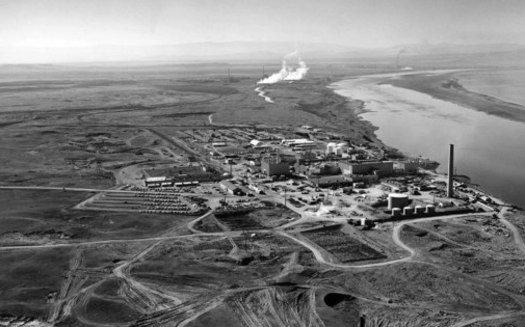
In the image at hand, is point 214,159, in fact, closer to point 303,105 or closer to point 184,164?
point 184,164

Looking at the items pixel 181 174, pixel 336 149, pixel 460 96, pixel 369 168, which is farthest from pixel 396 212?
pixel 460 96

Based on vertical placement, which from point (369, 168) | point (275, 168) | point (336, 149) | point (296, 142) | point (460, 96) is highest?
point (275, 168)

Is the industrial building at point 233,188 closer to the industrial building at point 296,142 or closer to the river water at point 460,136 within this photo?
the industrial building at point 296,142

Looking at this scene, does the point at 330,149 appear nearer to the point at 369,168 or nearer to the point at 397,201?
the point at 369,168

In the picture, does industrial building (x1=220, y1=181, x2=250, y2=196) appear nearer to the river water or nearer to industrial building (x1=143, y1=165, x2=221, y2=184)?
industrial building (x1=143, y1=165, x2=221, y2=184)

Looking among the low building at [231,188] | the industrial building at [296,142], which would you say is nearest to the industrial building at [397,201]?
the low building at [231,188]

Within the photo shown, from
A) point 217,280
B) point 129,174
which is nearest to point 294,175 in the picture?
point 129,174
